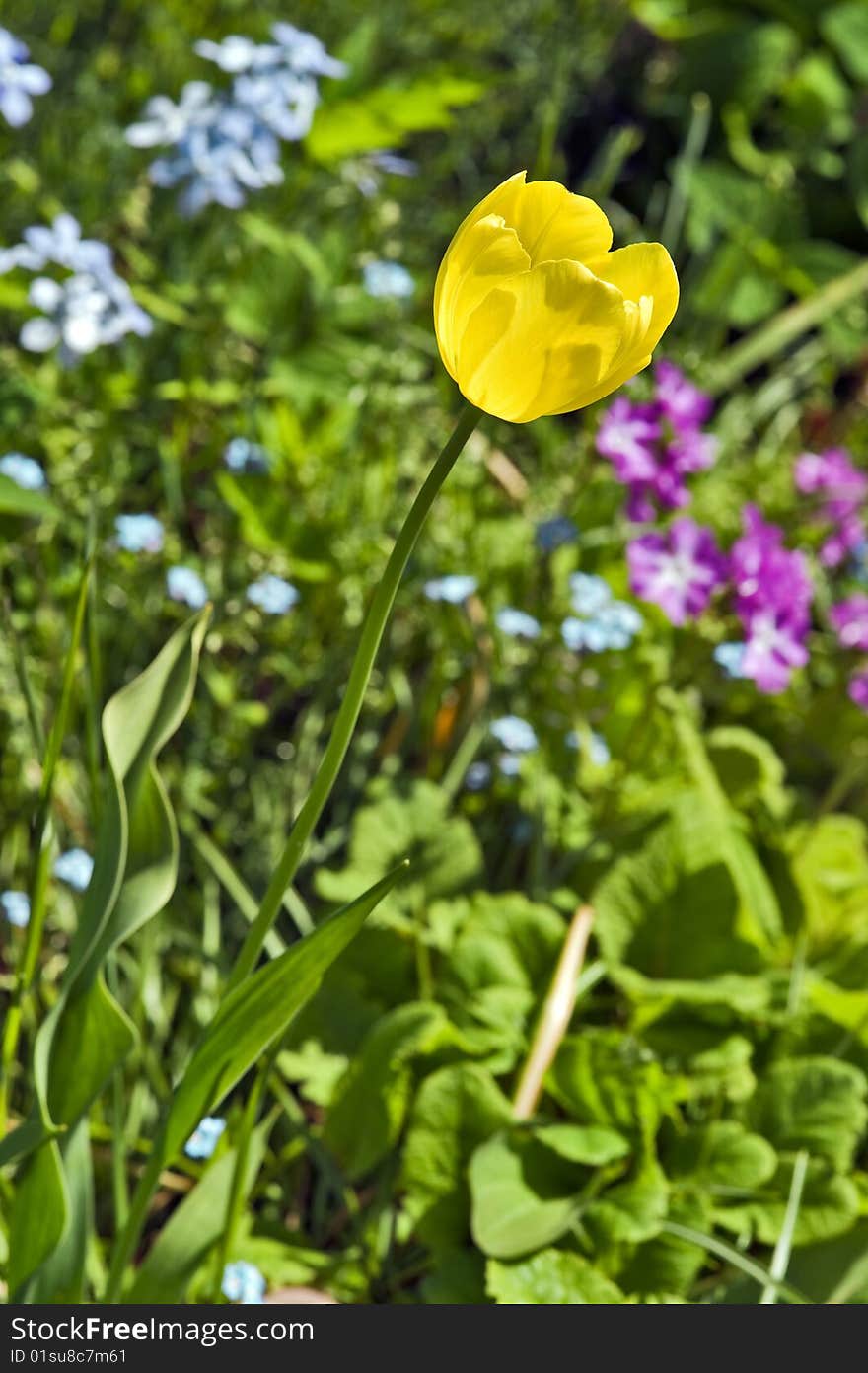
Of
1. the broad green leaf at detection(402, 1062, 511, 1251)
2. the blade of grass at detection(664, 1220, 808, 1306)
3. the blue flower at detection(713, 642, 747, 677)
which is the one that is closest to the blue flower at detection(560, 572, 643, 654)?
the blue flower at detection(713, 642, 747, 677)

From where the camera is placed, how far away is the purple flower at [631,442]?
182 cm

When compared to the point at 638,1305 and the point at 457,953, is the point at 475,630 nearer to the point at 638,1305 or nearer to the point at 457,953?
the point at 457,953

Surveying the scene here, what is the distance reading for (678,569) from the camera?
69.1 inches

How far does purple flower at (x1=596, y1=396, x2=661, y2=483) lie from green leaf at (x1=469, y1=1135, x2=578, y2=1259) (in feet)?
2.75

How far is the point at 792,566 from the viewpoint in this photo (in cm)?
174

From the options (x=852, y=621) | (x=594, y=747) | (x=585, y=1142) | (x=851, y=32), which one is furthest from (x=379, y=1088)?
(x=851, y=32)

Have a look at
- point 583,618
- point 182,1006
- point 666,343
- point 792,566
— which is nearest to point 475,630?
point 583,618

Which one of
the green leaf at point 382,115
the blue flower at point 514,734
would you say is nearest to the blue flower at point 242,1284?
the blue flower at point 514,734

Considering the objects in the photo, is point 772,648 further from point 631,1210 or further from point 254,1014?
point 254,1014

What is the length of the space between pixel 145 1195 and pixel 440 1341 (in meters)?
0.30

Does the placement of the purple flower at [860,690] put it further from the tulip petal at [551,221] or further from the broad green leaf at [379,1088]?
the tulip petal at [551,221]

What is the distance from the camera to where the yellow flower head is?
2.32 feet

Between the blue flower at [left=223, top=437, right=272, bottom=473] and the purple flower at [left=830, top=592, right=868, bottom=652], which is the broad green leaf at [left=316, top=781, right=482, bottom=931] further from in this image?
the purple flower at [left=830, top=592, right=868, bottom=652]

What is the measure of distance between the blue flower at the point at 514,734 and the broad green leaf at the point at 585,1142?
483 mm
